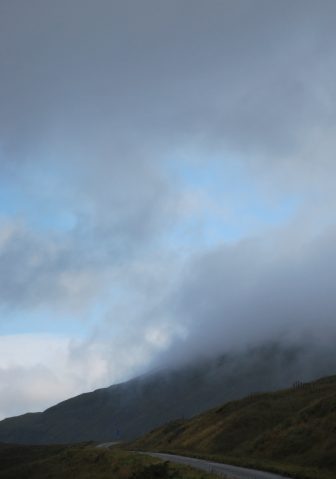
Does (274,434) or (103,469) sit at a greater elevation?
(103,469)

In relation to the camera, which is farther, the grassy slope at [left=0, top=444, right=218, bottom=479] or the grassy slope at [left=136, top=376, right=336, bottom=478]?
the grassy slope at [left=136, top=376, right=336, bottom=478]

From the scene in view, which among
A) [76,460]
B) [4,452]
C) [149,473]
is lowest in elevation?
[149,473]

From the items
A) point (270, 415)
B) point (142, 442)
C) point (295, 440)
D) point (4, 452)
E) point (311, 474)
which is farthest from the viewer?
point (4, 452)

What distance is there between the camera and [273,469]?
4231 cm

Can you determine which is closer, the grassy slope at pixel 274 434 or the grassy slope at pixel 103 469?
the grassy slope at pixel 103 469

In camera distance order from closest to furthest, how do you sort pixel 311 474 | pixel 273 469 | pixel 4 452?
1. pixel 311 474
2. pixel 273 469
3. pixel 4 452

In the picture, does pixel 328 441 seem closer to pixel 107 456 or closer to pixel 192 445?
pixel 107 456

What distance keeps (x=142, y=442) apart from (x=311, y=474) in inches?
2934

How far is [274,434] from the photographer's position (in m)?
58.8

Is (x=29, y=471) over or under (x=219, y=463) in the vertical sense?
over

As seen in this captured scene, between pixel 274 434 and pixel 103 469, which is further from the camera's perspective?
pixel 274 434

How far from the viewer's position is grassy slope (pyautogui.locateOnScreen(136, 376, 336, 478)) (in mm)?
46406

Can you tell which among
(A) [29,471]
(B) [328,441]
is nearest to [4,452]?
(A) [29,471]

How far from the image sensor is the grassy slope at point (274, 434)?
4641cm
